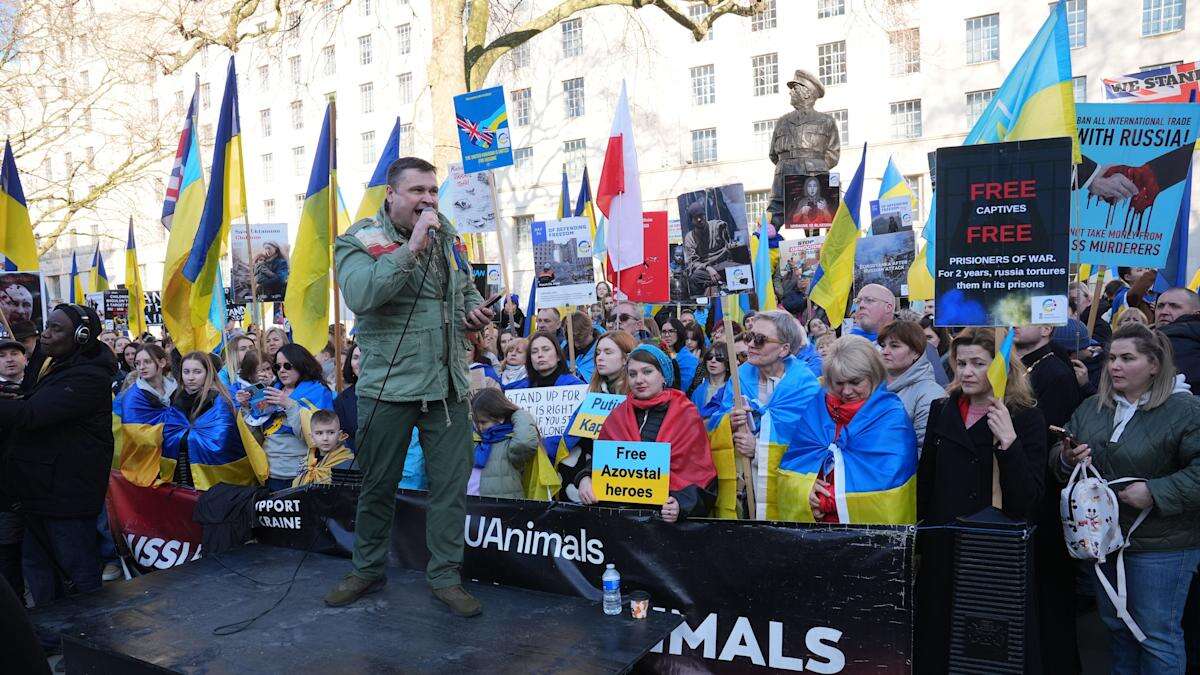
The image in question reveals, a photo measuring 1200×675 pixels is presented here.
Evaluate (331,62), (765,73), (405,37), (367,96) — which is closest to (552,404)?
(765,73)

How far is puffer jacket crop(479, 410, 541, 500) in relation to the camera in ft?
16.4

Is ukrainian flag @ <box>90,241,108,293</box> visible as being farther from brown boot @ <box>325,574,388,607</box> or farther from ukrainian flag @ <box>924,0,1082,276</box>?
ukrainian flag @ <box>924,0,1082,276</box>

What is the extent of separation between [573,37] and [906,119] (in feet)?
45.0

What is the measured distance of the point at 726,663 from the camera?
383 cm

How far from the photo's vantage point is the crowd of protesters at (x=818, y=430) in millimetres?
3695

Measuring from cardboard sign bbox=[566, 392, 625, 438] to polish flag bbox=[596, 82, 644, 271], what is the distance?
1271mm

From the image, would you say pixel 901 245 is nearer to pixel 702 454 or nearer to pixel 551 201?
pixel 702 454

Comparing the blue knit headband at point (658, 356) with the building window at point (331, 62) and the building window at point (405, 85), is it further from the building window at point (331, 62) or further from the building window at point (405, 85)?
the building window at point (331, 62)

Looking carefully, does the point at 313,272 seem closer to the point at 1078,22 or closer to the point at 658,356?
the point at 658,356

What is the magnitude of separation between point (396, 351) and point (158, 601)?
1849mm

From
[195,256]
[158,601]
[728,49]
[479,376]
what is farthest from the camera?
[728,49]

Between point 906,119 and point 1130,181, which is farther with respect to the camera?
point 906,119

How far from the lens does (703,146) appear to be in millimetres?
32500

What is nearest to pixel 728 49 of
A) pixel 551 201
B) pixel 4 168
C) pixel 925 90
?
pixel 925 90
